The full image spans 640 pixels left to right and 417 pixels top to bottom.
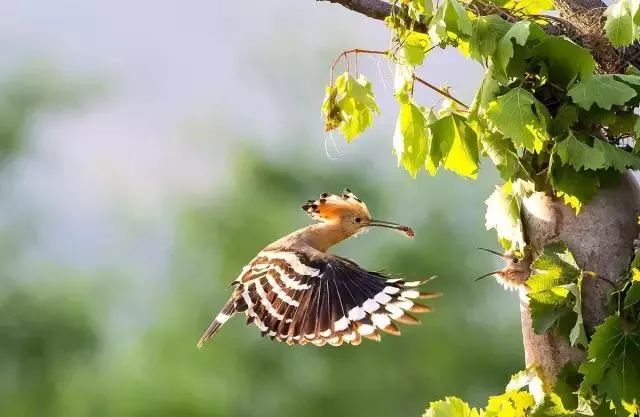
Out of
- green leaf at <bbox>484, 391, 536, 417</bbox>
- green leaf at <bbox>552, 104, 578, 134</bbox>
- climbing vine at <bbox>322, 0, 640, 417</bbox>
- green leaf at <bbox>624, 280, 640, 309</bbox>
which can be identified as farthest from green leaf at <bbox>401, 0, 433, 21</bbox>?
green leaf at <bbox>484, 391, 536, 417</bbox>

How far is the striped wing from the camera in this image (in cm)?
122

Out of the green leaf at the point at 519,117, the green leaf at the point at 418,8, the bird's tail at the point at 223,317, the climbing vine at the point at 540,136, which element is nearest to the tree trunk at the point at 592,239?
the climbing vine at the point at 540,136

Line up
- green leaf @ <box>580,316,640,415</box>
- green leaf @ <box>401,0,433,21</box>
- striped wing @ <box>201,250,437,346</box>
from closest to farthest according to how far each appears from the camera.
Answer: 1. striped wing @ <box>201,250,437,346</box>
2. green leaf @ <box>580,316,640,415</box>
3. green leaf @ <box>401,0,433,21</box>

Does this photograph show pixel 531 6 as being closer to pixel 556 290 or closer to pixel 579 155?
pixel 579 155

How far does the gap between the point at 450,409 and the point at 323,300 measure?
373 mm

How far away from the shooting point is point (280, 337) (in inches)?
50.2

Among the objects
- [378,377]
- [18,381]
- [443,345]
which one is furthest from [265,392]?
[18,381]

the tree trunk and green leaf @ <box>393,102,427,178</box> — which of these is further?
green leaf @ <box>393,102,427,178</box>

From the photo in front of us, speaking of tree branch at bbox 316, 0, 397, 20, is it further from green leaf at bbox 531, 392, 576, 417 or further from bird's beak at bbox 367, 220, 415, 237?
green leaf at bbox 531, 392, 576, 417

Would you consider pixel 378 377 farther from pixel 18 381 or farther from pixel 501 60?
pixel 501 60

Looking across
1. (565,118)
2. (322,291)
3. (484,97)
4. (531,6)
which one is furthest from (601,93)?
(322,291)

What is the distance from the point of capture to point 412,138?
1.49 metres

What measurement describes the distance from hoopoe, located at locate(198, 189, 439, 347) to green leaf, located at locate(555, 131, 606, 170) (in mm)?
245

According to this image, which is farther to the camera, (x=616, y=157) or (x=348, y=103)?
(x=348, y=103)
